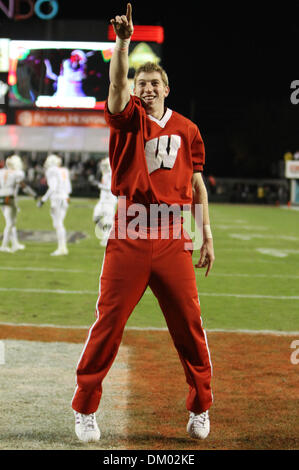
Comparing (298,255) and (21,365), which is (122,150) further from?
(298,255)

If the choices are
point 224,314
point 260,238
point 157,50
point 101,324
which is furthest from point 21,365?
point 157,50

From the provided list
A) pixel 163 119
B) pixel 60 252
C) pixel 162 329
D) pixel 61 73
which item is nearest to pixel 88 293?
pixel 162 329

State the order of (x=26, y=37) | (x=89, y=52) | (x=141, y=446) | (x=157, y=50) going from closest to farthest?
(x=141, y=446) < (x=89, y=52) < (x=157, y=50) < (x=26, y=37)

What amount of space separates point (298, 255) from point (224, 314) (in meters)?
7.03

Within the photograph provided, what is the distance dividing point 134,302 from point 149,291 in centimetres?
619

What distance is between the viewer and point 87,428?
397 centimetres

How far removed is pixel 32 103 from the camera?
151 feet

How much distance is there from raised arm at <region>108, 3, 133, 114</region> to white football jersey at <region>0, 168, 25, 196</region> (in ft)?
36.9

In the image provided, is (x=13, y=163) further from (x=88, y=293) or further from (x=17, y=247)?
(x=88, y=293)

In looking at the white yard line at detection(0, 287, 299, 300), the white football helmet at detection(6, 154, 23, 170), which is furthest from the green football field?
the white football helmet at detection(6, 154, 23, 170)

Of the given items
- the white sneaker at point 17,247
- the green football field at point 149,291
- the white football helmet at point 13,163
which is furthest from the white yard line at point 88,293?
the white football helmet at point 13,163

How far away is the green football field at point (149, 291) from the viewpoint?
25.9 ft

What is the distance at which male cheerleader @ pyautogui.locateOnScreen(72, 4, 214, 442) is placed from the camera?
3.95m

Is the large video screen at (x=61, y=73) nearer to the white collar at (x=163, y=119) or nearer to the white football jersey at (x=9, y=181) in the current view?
the white football jersey at (x=9, y=181)
